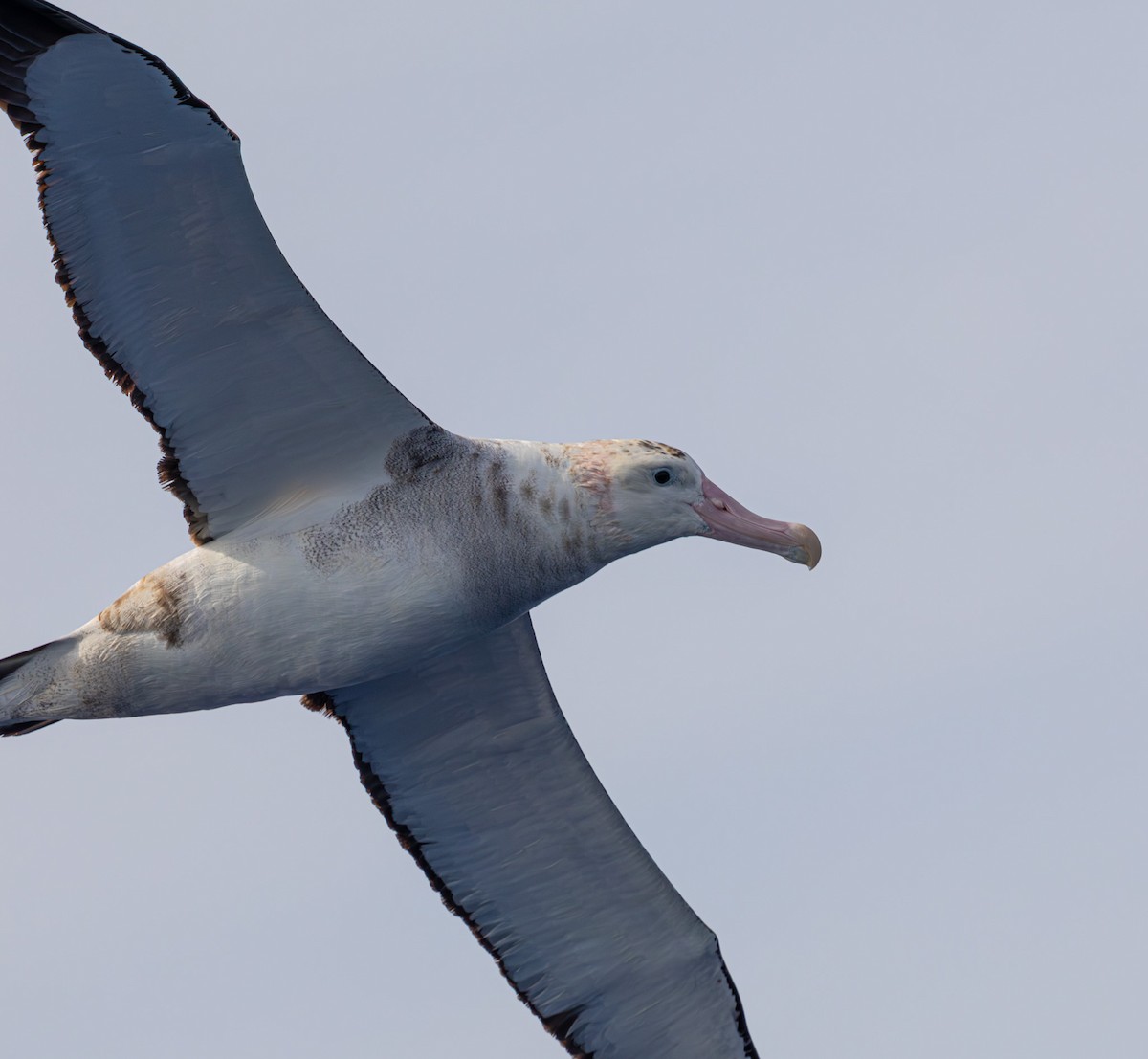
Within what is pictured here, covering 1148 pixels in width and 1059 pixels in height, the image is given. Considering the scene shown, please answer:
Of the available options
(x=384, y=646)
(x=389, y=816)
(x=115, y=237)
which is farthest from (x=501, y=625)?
(x=115, y=237)

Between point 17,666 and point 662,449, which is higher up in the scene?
point 662,449

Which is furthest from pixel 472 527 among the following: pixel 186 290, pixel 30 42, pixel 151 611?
pixel 30 42

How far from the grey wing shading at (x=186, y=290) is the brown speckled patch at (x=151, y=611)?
459 millimetres

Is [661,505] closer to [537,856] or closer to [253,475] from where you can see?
[253,475]

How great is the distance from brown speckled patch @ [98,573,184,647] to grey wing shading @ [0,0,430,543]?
46 cm

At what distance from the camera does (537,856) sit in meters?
15.8

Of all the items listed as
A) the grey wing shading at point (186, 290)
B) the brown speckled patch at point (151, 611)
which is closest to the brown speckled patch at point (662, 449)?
the grey wing shading at point (186, 290)

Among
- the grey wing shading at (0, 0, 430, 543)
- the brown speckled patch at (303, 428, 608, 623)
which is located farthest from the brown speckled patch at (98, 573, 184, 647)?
the brown speckled patch at (303, 428, 608, 623)

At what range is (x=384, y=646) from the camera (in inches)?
541

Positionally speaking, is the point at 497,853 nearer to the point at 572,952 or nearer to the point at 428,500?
the point at 572,952

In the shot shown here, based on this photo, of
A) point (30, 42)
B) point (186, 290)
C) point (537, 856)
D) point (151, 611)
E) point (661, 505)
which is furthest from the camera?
point (537, 856)

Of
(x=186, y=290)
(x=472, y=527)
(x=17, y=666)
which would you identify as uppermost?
(x=186, y=290)

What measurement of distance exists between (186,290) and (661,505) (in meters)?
2.95

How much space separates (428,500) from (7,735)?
285cm
